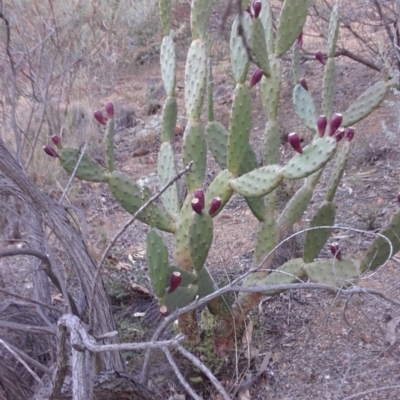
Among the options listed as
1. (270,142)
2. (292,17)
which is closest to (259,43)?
(292,17)

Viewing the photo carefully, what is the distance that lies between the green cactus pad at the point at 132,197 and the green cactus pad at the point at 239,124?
18.6 inches

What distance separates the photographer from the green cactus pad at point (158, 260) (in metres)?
2.68

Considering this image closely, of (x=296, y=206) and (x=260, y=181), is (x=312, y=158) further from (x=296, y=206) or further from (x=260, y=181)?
(x=296, y=206)

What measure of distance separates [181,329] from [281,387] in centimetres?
61

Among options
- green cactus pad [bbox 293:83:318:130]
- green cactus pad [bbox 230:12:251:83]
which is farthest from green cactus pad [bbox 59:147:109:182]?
green cactus pad [bbox 293:83:318:130]

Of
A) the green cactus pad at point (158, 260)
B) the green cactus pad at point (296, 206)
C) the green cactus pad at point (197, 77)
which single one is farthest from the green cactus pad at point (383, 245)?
the green cactus pad at point (197, 77)

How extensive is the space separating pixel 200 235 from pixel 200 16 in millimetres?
1189

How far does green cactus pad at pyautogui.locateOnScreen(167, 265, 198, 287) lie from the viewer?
9.14 ft

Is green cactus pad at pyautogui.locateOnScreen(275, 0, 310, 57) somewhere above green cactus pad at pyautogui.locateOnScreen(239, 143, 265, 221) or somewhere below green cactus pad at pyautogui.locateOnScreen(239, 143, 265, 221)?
above

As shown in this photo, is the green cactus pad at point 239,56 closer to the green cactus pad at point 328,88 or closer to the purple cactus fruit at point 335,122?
the purple cactus fruit at point 335,122

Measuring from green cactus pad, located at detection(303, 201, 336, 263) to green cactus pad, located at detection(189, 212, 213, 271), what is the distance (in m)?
0.56

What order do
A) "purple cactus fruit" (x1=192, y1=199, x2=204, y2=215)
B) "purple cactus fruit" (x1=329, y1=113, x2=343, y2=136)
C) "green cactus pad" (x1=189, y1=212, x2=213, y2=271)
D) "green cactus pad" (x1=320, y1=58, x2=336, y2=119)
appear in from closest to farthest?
"purple cactus fruit" (x1=329, y1=113, x2=343, y2=136) < "purple cactus fruit" (x1=192, y1=199, x2=204, y2=215) < "green cactus pad" (x1=189, y1=212, x2=213, y2=271) < "green cactus pad" (x1=320, y1=58, x2=336, y2=119)

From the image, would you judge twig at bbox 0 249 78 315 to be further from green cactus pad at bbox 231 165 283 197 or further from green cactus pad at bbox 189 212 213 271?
green cactus pad at bbox 231 165 283 197

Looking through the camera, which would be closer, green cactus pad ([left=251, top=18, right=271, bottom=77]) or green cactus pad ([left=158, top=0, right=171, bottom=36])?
green cactus pad ([left=251, top=18, right=271, bottom=77])
